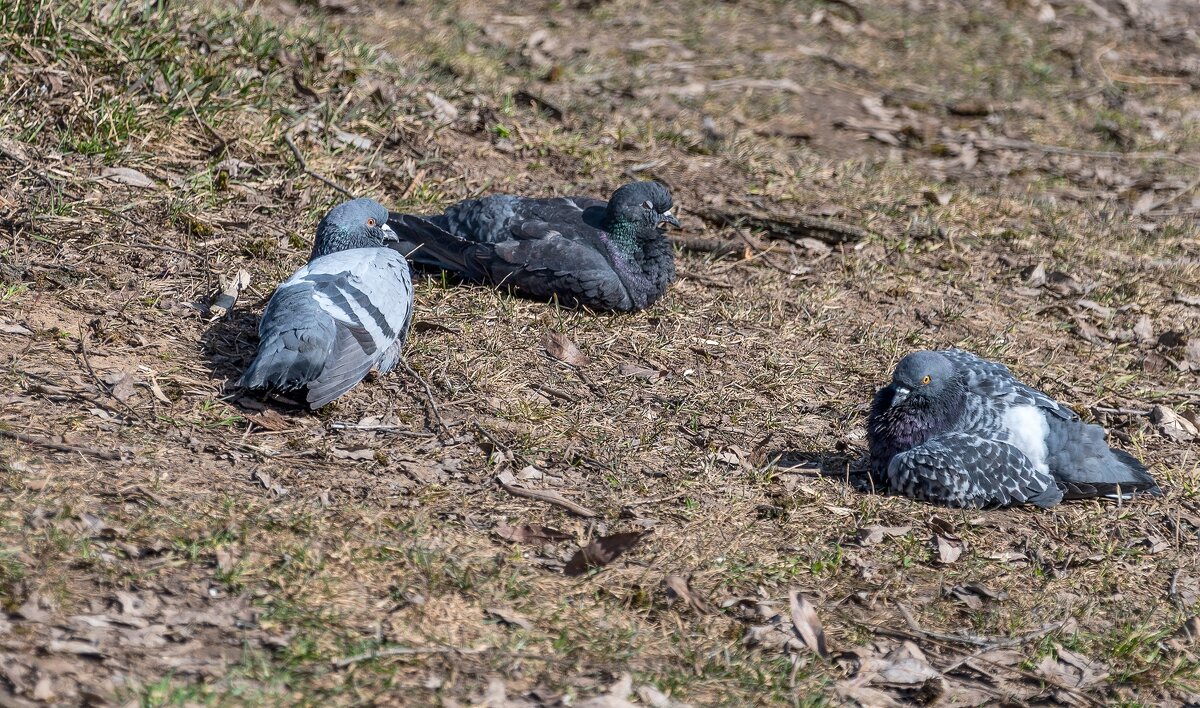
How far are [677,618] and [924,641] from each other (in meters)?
0.84

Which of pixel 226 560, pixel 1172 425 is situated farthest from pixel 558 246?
pixel 1172 425

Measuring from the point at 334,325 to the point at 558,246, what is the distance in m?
1.59

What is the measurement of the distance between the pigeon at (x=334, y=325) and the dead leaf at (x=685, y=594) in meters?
1.58

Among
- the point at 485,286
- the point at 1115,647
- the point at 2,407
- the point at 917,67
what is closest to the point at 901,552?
the point at 1115,647

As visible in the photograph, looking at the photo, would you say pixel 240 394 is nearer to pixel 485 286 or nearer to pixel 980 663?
pixel 485 286

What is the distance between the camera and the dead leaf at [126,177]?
240 inches

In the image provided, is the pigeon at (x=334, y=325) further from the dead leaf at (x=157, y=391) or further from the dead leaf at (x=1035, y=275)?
the dead leaf at (x=1035, y=275)

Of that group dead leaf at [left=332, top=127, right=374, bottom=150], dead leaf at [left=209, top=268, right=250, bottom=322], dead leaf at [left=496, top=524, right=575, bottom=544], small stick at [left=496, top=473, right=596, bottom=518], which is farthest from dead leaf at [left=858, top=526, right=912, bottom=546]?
dead leaf at [left=332, top=127, right=374, bottom=150]

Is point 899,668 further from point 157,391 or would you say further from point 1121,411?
point 157,391

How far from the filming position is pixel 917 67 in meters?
10.2

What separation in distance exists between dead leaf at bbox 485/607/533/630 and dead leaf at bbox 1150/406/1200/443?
3.48 meters

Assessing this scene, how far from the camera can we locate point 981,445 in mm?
4699

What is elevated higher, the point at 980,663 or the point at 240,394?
the point at 240,394

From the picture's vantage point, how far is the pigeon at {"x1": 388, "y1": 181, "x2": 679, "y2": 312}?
5902 mm
